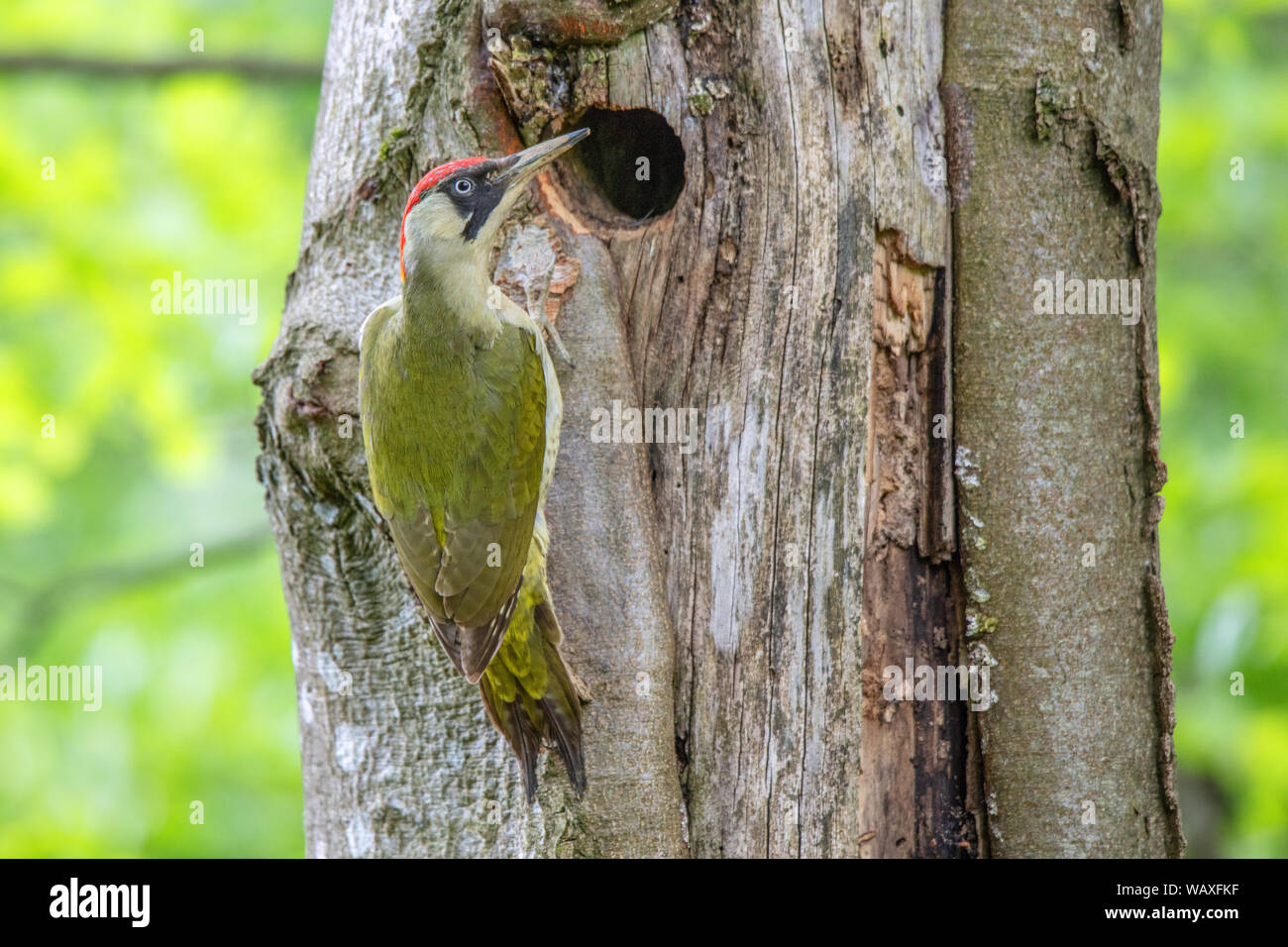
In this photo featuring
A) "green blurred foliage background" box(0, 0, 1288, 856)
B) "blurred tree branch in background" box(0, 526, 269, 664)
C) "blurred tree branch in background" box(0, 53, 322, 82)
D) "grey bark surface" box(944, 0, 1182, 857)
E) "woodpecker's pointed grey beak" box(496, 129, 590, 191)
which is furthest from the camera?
"blurred tree branch in background" box(0, 526, 269, 664)

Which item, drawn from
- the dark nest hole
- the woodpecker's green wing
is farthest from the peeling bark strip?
the woodpecker's green wing

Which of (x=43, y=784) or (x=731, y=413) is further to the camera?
(x=43, y=784)

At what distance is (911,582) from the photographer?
9.66ft

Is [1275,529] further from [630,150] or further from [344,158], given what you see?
[344,158]

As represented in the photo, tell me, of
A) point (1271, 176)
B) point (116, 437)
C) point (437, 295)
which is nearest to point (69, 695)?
point (116, 437)

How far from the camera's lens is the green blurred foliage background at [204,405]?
569 centimetres

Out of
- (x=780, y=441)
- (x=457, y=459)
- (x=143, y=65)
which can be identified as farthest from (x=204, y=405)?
(x=780, y=441)

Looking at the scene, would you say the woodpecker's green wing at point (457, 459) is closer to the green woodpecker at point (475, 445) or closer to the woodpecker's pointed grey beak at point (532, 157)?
the green woodpecker at point (475, 445)

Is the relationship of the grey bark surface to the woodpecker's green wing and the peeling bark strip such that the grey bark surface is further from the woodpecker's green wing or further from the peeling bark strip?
the woodpecker's green wing

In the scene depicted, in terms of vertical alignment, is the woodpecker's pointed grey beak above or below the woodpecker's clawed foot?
above

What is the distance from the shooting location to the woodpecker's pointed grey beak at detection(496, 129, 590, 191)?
278cm

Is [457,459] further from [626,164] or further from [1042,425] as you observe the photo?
[1042,425]

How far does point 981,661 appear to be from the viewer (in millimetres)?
2920

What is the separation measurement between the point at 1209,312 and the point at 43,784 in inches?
262
